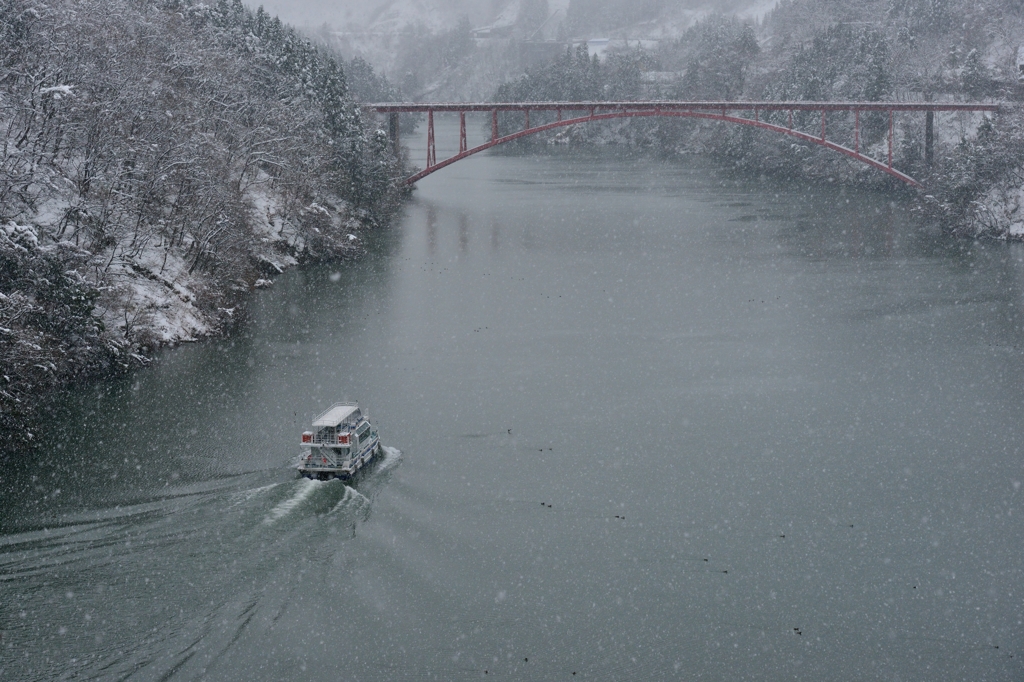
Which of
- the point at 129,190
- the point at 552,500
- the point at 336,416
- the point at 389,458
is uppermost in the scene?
the point at 129,190

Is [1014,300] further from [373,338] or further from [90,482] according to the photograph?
[90,482]

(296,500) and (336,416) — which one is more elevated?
(336,416)

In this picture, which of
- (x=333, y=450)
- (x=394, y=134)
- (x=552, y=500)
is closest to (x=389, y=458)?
(x=333, y=450)

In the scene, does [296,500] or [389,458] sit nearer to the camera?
[296,500]

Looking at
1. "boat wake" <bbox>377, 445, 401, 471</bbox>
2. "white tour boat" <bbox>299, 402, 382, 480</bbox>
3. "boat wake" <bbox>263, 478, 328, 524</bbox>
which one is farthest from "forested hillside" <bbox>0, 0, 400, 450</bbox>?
"boat wake" <bbox>377, 445, 401, 471</bbox>

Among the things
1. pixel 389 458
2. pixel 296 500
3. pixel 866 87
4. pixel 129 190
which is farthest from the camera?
pixel 866 87

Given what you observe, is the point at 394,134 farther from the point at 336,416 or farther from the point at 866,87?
the point at 336,416

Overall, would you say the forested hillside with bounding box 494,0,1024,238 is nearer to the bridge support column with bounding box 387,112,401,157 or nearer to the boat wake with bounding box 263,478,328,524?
the bridge support column with bounding box 387,112,401,157
